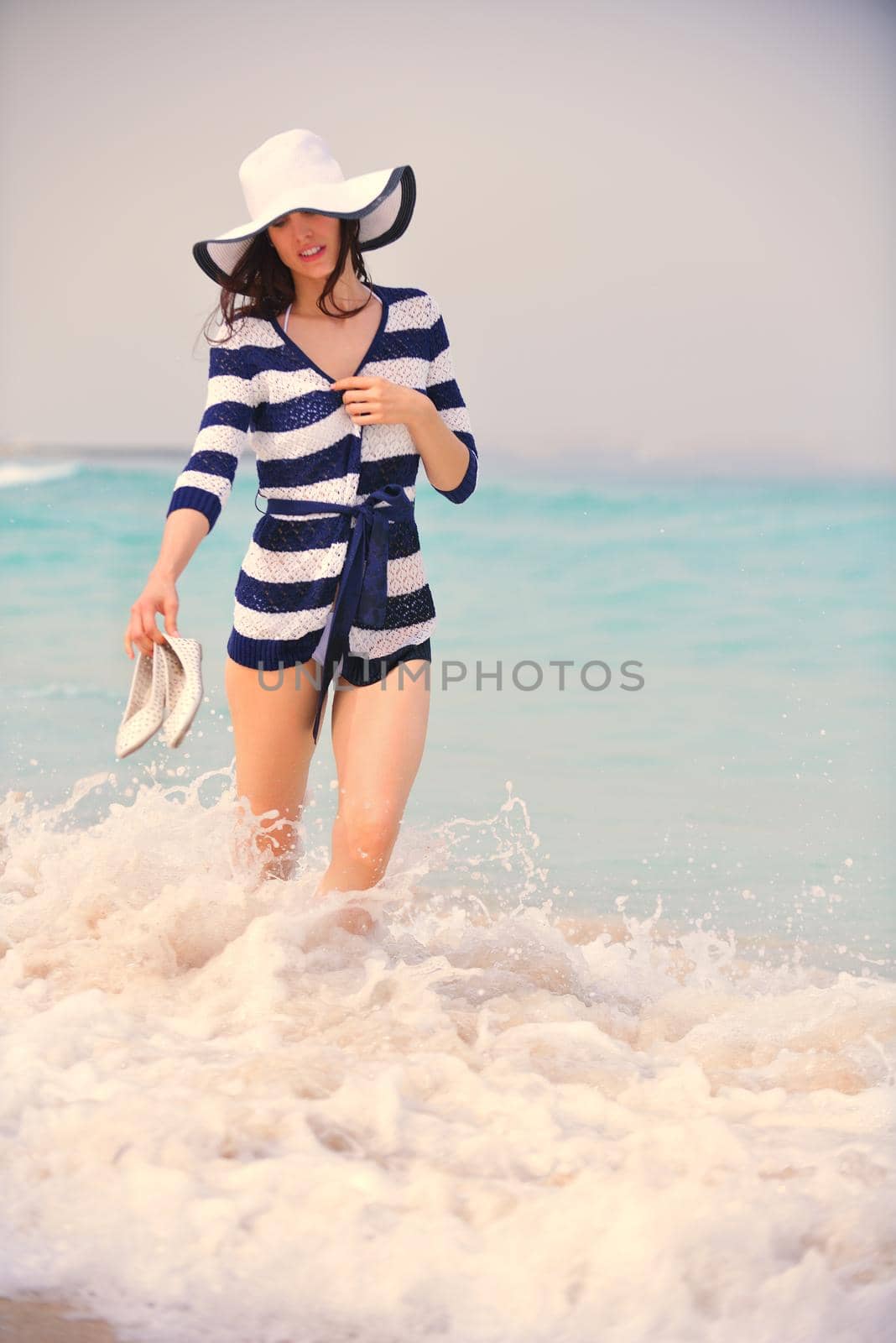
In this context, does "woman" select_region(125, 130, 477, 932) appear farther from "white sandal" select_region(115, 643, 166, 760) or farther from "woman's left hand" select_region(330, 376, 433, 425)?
"white sandal" select_region(115, 643, 166, 760)

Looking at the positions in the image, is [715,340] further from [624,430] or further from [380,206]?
[380,206]

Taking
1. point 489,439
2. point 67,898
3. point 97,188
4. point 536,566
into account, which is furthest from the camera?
point 489,439

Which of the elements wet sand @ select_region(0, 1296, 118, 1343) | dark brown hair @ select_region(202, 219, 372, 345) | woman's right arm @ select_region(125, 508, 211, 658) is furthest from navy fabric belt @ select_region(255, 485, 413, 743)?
wet sand @ select_region(0, 1296, 118, 1343)

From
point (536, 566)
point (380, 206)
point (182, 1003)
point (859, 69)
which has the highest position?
point (859, 69)

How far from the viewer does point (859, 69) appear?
3771 millimetres

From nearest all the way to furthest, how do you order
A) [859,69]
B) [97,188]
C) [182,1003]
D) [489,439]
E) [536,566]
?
[182,1003] < [859,69] < [97,188] < [536,566] < [489,439]

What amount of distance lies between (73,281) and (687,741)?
6.86 m

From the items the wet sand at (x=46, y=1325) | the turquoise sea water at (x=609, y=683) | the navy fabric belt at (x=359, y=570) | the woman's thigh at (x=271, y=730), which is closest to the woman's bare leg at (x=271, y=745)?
the woman's thigh at (x=271, y=730)

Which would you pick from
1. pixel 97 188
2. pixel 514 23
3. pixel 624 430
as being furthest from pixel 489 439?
pixel 514 23

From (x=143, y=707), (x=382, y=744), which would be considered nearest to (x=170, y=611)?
(x=143, y=707)

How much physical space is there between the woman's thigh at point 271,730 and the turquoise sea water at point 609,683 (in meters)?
0.41

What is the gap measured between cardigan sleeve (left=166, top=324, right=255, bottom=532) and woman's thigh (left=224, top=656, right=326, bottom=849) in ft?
1.00

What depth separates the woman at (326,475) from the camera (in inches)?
91.7

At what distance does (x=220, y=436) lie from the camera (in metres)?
2.31
